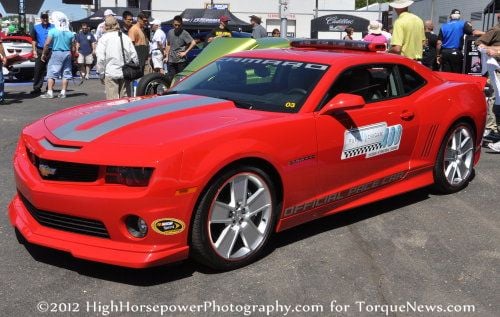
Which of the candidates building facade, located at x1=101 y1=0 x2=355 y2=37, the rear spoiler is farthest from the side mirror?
building facade, located at x1=101 y1=0 x2=355 y2=37

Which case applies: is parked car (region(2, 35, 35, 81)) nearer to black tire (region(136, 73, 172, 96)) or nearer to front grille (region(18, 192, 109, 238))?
black tire (region(136, 73, 172, 96))

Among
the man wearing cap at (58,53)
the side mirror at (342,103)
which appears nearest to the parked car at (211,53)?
the side mirror at (342,103)

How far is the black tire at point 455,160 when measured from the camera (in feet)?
18.1

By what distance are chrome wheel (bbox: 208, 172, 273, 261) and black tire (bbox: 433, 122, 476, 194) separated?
220cm

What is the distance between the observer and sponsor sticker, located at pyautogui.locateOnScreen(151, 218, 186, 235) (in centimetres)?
346

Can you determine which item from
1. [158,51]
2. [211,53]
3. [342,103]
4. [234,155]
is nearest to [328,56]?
[342,103]

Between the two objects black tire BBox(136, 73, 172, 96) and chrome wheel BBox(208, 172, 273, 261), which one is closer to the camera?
chrome wheel BBox(208, 172, 273, 261)

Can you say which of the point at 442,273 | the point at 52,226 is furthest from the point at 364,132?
the point at 52,226

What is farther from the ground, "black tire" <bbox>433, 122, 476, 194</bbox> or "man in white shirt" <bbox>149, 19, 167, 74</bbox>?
"man in white shirt" <bbox>149, 19, 167, 74</bbox>

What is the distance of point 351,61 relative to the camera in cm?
484

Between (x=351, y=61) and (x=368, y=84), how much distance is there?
0.89ft

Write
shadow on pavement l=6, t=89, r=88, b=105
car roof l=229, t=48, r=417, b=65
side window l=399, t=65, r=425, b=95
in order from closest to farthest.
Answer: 1. car roof l=229, t=48, r=417, b=65
2. side window l=399, t=65, r=425, b=95
3. shadow on pavement l=6, t=89, r=88, b=105

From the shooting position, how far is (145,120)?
3.99 m

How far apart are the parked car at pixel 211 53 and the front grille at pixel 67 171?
457cm
